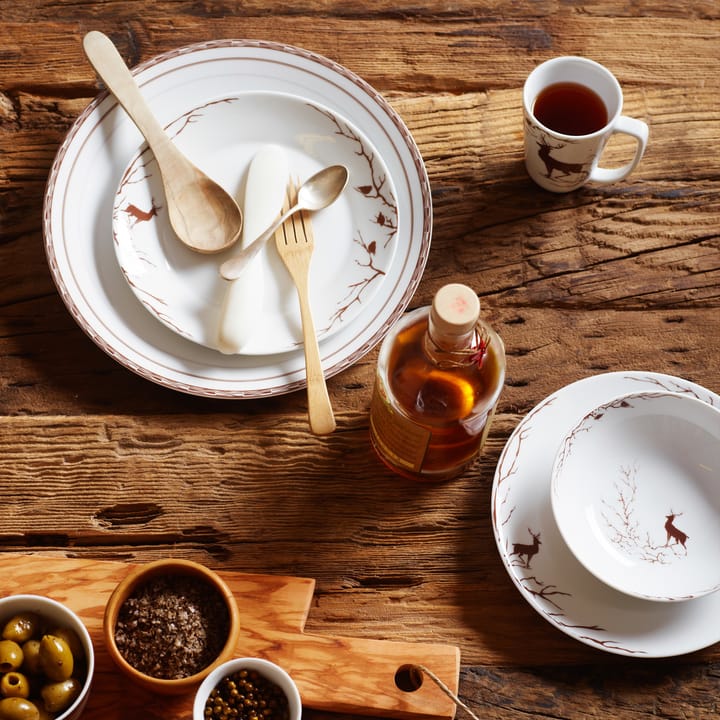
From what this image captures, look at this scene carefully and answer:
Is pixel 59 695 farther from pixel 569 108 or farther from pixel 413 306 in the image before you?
pixel 569 108

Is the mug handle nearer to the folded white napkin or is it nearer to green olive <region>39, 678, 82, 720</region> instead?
the folded white napkin

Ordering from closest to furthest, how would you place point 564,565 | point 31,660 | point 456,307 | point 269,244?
1. point 456,307
2. point 31,660
3. point 564,565
4. point 269,244

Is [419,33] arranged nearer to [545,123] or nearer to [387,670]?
[545,123]

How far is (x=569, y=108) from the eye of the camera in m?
1.19

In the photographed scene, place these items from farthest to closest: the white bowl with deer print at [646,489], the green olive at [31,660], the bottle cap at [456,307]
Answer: the white bowl with deer print at [646,489] < the green olive at [31,660] < the bottle cap at [456,307]

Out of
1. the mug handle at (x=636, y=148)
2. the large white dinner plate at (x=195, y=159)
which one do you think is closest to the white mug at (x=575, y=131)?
the mug handle at (x=636, y=148)

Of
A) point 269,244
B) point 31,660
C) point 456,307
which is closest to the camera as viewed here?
point 456,307

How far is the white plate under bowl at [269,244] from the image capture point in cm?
114

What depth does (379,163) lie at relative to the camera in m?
1.18

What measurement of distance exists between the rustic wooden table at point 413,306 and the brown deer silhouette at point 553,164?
0.21 feet

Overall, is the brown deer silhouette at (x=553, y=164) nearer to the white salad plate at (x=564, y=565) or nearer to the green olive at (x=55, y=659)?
the white salad plate at (x=564, y=565)

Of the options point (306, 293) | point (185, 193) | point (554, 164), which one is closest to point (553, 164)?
point (554, 164)

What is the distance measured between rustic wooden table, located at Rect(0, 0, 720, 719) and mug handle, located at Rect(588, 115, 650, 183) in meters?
0.04

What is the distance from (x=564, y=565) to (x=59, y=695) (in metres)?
0.56
